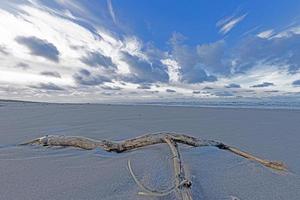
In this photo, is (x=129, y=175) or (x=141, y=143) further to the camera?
(x=141, y=143)

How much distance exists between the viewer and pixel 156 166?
2908mm

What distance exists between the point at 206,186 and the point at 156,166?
70 cm

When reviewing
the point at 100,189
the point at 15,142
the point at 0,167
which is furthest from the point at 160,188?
the point at 15,142

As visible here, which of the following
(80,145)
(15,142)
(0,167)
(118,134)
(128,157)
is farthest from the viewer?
(118,134)

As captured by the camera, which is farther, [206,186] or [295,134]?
[295,134]

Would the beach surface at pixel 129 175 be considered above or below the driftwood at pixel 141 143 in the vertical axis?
below

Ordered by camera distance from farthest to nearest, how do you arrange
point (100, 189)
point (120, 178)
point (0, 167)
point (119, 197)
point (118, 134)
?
point (118, 134) < point (0, 167) < point (120, 178) < point (100, 189) < point (119, 197)

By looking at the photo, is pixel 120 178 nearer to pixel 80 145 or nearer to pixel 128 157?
pixel 128 157

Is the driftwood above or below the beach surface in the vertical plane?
above

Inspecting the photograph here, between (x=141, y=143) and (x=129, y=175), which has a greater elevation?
(x=141, y=143)

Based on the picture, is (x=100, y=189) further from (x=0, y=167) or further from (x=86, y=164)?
(x=0, y=167)

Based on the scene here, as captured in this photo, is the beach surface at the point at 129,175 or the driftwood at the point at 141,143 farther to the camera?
the driftwood at the point at 141,143

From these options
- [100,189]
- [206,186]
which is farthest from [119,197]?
[206,186]

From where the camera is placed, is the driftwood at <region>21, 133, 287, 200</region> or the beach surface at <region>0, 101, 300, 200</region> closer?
the beach surface at <region>0, 101, 300, 200</region>
